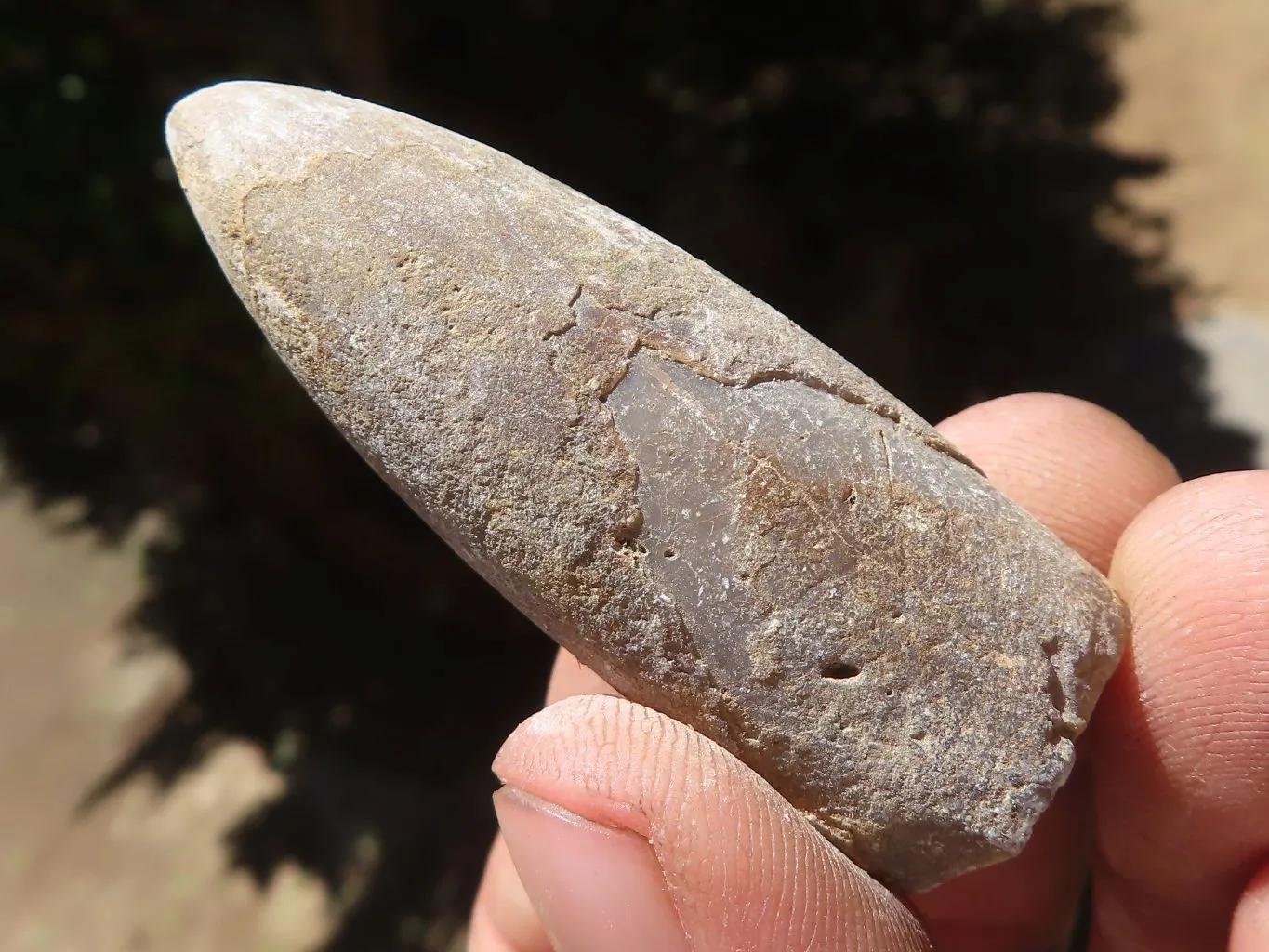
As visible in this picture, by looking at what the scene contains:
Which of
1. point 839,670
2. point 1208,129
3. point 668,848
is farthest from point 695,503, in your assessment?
point 1208,129

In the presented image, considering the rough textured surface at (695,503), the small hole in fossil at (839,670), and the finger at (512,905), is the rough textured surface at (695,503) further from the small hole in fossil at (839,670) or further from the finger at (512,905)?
the finger at (512,905)

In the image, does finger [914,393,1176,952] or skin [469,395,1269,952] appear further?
finger [914,393,1176,952]

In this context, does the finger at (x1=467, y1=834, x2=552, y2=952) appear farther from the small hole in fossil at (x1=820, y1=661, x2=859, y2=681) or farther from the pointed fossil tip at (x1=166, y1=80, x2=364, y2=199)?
the pointed fossil tip at (x1=166, y1=80, x2=364, y2=199)

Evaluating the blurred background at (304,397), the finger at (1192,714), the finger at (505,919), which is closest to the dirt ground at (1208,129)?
the blurred background at (304,397)

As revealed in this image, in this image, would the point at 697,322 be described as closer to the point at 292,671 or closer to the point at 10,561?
the point at 292,671

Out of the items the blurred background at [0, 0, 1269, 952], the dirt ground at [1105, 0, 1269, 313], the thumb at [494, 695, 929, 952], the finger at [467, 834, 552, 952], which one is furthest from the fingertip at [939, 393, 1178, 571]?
the dirt ground at [1105, 0, 1269, 313]
